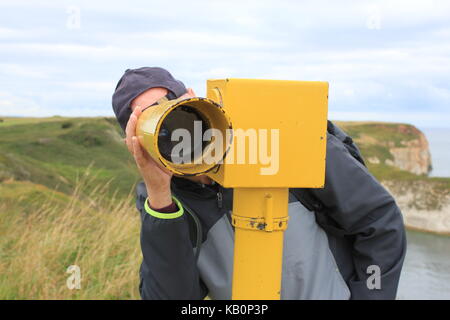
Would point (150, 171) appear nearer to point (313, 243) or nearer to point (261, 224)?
point (261, 224)

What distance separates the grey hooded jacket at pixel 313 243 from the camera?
5.59ft

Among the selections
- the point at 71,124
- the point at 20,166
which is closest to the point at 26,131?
the point at 71,124

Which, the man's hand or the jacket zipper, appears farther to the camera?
the jacket zipper

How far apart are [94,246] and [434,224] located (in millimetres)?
18800

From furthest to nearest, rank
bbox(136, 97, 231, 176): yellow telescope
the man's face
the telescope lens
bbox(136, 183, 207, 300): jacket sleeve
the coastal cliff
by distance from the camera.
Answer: the coastal cliff < the man's face < bbox(136, 183, 207, 300): jacket sleeve < the telescope lens < bbox(136, 97, 231, 176): yellow telescope

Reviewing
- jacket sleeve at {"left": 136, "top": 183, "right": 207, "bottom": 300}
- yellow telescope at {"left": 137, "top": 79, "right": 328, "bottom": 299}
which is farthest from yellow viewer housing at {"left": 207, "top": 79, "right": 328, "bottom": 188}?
jacket sleeve at {"left": 136, "top": 183, "right": 207, "bottom": 300}

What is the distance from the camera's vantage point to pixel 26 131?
25.2 metres

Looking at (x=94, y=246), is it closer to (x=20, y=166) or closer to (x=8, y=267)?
(x=8, y=267)

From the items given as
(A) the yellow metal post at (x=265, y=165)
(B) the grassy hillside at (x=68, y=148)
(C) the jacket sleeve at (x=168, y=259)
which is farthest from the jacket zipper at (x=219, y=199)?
(B) the grassy hillside at (x=68, y=148)

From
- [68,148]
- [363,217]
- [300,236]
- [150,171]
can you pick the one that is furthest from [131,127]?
[68,148]

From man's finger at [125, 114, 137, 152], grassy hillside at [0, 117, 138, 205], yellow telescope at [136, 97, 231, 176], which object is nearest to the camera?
yellow telescope at [136, 97, 231, 176]

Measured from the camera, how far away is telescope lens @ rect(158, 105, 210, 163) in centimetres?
128

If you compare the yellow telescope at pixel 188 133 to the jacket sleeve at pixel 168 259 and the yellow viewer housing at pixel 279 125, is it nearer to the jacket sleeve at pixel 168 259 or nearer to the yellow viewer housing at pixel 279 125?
the yellow viewer housing at pixel 279 125

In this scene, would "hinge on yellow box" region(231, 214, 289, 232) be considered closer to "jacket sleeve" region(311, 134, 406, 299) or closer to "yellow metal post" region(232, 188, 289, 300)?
"yellow metal post" region(232, 188, 289, 300)
